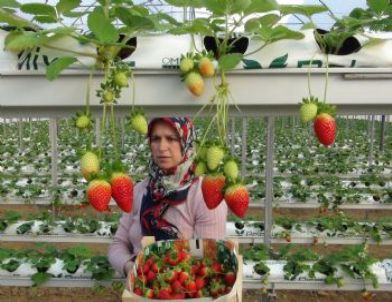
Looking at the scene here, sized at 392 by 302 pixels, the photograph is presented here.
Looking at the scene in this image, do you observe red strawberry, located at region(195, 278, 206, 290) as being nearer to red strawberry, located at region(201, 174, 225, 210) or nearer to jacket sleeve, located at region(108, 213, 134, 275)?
red strawberry, located at region(201, 174, 225, 210)

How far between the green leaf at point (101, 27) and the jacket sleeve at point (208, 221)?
1079mm

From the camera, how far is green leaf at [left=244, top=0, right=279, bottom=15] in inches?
38.2

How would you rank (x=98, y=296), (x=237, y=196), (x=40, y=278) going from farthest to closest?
(x=98, y=296)
(x=40, y=278)
(x=237, y=196)

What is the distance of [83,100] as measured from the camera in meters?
1.15

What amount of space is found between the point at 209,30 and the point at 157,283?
74 cm

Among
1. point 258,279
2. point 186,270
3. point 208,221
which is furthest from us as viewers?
point 258,279

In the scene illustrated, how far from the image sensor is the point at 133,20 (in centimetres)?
98

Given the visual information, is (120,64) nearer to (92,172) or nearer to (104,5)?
(104,5)

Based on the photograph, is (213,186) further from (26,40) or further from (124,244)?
(124,244)

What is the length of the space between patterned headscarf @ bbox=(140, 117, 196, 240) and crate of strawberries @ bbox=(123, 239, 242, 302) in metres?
0.48

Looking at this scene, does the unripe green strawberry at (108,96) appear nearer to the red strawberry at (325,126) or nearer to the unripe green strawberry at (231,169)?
the unripe green strawberry at (231,169)

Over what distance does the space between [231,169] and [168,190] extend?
3.17 ft

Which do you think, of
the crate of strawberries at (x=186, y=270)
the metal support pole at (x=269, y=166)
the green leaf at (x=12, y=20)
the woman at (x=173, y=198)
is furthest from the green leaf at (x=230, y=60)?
the metal support pole at (x=269, y=166)

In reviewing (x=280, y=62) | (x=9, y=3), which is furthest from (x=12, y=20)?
(x=280, y=62)
